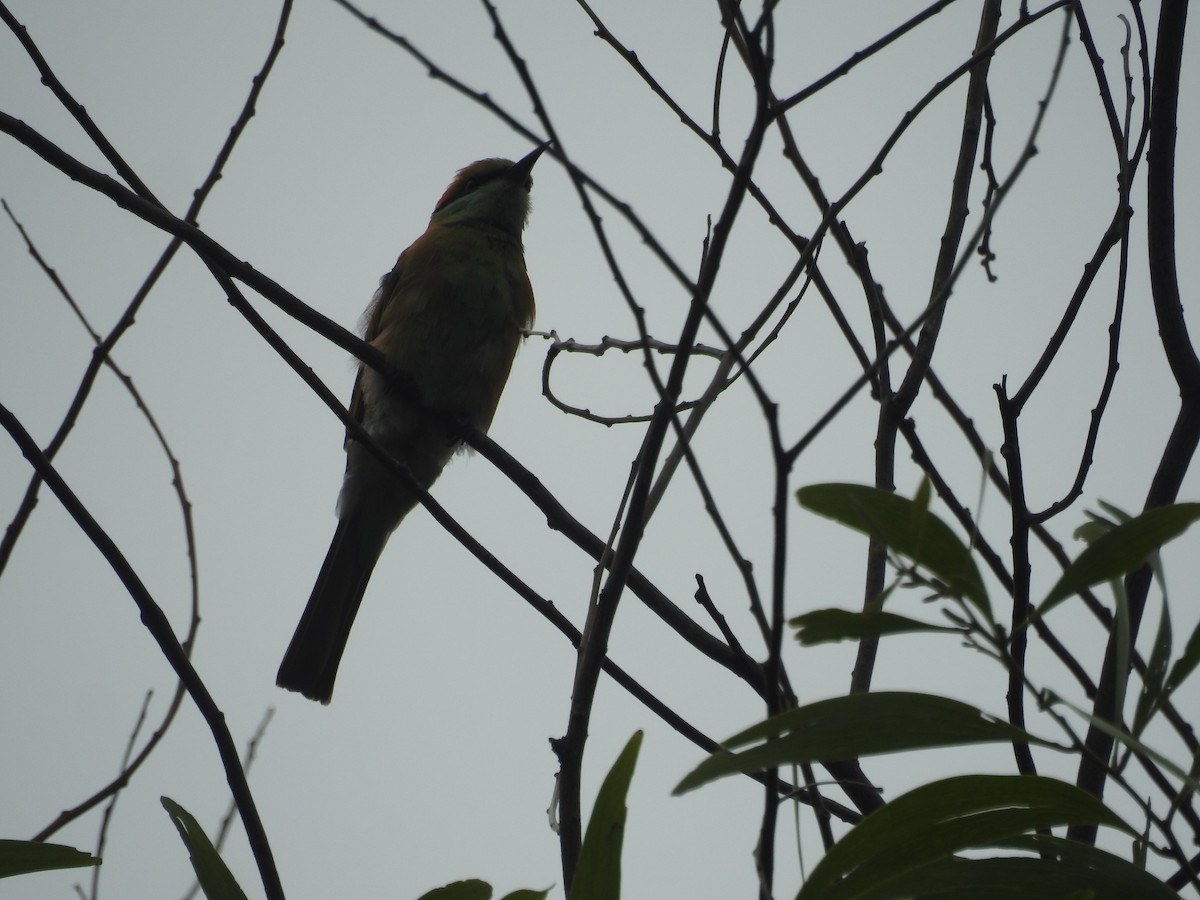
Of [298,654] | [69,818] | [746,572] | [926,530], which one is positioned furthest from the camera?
[298,654]

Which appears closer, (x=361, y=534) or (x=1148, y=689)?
(x=1148, y=689)

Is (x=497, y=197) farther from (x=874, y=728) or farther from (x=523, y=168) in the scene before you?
(x=874, y=728)

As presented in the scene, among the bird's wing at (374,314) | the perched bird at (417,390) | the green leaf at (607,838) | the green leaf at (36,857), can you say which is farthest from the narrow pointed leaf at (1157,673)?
the bird's wing at (374,314)

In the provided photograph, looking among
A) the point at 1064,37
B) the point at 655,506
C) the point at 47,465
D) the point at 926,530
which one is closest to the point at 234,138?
the point at 47,465

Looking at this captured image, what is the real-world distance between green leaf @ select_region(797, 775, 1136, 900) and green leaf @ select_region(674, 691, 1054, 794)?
0.06 m

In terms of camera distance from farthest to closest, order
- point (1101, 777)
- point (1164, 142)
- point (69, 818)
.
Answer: point (69, 818)
point (1164, 142)
point (1101, 777)

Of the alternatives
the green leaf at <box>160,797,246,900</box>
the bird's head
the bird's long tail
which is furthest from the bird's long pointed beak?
the green leaf at <box>160,797,246,900</box>

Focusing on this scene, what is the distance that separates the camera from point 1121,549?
1173mm

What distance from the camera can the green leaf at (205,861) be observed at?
62.1 inches

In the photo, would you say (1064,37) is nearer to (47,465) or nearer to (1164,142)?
(1164,142)

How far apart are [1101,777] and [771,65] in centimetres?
102

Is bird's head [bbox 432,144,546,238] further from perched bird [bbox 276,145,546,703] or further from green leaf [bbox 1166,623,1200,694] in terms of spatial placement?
green leaf [bbox 1166,623,1200,694]

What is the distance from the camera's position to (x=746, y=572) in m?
1.37

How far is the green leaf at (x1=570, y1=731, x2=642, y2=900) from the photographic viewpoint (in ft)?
4.14
